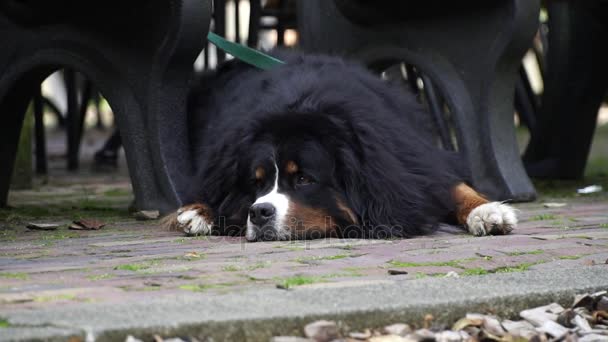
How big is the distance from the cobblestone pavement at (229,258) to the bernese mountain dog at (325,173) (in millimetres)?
102

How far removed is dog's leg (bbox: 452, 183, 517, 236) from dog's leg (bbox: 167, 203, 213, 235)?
3.26 ft

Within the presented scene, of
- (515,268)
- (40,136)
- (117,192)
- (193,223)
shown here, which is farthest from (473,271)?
(40,136)

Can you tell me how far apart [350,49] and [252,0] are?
1.96 feet

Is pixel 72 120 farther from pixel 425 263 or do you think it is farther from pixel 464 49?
pixel 425 263

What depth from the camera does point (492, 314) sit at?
8.25 feet

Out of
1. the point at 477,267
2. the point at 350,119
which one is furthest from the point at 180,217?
the point at 477,267

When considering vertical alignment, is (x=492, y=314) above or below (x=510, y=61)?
below

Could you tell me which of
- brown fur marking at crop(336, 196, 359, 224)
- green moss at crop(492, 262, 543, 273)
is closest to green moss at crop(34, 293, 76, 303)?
green moss at crop(492, 262, 543, 273)

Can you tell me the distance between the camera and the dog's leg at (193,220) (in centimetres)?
396

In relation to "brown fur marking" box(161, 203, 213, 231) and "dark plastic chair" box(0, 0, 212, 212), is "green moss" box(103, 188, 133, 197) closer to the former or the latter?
"dark plastic chair" box(0, 0, 212, 212)

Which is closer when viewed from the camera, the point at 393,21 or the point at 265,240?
the point at 265,240

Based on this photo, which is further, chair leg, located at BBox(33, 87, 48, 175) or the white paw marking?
chair leg, located at BBox(33, 87, 48, 175)

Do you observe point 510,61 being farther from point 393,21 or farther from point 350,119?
point 350,119

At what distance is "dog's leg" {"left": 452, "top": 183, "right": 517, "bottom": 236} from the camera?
385 centimetres
